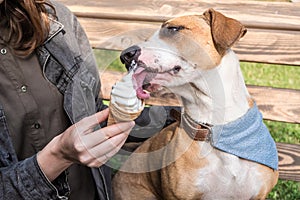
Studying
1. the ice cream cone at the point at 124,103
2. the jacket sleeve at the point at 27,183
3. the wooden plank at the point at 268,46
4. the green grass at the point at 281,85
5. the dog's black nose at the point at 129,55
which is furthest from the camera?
the green grass at the point at 281,85

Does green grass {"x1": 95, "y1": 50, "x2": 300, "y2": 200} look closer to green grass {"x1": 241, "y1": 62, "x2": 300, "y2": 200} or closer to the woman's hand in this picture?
green grass {"x1": 241, "y1": 62, "x2": 300, "y2": 200}

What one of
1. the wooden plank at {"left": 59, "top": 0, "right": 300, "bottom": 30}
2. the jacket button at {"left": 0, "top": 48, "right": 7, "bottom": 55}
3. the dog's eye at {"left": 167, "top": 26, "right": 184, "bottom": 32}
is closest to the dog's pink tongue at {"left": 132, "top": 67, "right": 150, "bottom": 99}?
the dog's eye at {"left": 167, "top": 26, "right": 184, "bottom": 32}

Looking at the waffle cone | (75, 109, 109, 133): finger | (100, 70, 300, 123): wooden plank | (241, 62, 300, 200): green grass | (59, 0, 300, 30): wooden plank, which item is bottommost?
(241, 62, 300, 200): green grass

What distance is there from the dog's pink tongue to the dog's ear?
0.32 m

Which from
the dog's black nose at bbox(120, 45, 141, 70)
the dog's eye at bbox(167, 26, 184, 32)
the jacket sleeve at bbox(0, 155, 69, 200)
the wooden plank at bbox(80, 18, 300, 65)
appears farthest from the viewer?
the wooden plank at bbox(80, 18, 300, 65)

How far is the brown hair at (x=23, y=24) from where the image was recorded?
187cm

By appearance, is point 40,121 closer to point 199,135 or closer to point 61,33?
point 61,33

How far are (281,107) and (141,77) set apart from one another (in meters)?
1.00

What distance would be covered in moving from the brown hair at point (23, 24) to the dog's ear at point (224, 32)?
0.59 m

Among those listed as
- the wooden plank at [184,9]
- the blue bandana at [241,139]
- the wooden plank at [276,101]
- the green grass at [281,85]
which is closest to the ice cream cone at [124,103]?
the blue bandana at [241,139]

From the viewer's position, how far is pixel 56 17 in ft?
6.73

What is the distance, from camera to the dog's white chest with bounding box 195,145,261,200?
1.92 meters

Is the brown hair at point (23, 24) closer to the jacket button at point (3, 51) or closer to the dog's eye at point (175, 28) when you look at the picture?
the jacket button at point (3, 51)

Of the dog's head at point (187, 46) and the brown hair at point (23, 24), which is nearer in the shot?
the dog's head at point (187, 46)
